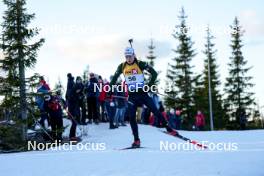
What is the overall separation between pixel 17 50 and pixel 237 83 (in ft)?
110

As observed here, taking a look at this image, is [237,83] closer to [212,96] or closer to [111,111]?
[212,96]

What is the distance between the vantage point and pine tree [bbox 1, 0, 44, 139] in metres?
20.8

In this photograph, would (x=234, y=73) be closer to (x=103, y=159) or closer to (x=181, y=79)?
(x=181, y=79)

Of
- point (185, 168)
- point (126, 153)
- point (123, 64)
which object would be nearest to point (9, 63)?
point (123, 64)

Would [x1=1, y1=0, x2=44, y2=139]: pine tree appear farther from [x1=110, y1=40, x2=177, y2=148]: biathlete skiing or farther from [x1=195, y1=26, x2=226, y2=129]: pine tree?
[x1=195, y1=26, x2=226, y2=129]: pine tree

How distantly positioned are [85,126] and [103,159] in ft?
39.2

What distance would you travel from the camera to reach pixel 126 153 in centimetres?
1067

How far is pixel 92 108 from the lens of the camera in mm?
21750

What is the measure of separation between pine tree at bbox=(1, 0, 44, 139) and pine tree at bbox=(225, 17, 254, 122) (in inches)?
1270

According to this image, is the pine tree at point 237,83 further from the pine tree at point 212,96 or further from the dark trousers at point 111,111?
the dark trousers at point 111,111

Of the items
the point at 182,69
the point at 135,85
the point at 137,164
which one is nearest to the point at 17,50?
the point at 135,85

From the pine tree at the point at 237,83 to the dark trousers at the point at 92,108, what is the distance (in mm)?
29974

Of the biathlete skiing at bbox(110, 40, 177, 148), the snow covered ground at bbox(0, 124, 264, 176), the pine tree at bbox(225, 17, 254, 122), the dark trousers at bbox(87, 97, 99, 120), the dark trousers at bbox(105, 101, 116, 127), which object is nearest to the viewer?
the snow covered ground at bbox(0, 124, 264, 176)

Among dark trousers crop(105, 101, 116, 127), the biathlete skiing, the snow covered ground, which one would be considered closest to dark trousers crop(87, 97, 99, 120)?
Answer: dark trousers crop(105, 101, 116, 127)
